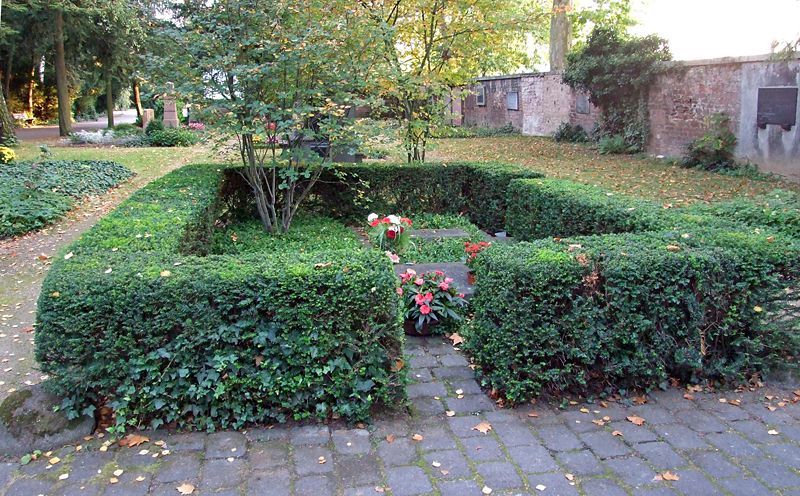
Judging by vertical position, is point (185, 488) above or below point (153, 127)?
below

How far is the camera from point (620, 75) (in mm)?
15398

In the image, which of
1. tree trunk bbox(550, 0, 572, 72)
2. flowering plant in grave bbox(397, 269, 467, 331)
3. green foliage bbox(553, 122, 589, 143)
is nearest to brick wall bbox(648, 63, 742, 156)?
green foliage bbox(553, 122, 589, 143)

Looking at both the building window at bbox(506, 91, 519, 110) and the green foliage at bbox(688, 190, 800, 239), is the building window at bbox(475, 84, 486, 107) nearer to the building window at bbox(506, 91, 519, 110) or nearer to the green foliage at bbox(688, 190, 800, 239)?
the building window at bbox(506, 91, 519, 110)

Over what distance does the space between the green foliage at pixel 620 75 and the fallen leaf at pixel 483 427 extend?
13280 mm

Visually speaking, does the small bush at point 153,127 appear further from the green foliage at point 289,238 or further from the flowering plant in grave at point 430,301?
the flowering plant in grave at point 430,301

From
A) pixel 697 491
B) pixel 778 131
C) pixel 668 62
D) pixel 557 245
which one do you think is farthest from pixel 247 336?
pixel 668 62

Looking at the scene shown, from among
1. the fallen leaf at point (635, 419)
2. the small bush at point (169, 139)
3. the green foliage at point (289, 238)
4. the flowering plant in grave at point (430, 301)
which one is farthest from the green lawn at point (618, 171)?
the small bush at point (169, 139)

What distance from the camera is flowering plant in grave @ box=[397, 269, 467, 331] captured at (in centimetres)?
449

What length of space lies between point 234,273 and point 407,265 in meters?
2.86

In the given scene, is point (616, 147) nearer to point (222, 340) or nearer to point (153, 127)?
point (222, 340)

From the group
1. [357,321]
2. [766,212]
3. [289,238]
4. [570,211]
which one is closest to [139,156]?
[289,238]

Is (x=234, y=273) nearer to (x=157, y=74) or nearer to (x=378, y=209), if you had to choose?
(x=157, y=74)

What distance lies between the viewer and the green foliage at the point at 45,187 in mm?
8141

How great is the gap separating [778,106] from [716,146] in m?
1.47
